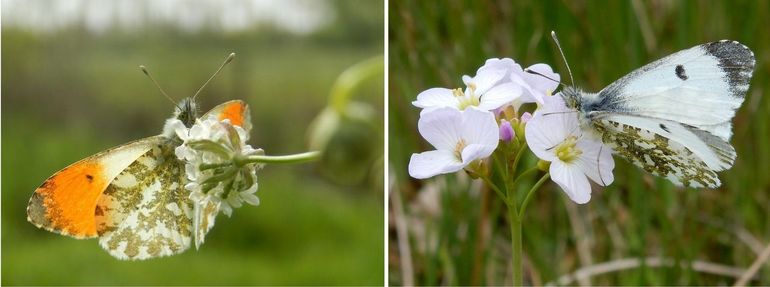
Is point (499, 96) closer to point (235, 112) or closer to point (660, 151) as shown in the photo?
point (660, 151)

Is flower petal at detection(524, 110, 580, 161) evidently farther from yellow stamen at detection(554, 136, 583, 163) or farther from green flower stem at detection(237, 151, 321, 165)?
green flower stem at detection(237, 151, 321, 165)

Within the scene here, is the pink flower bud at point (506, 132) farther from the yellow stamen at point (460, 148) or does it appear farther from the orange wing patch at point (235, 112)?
the orange wing patch at point (235, 112)

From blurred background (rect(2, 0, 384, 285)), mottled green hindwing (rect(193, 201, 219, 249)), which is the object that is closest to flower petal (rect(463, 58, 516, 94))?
mottled green hindwing (rect(193, 201, 219, 249))

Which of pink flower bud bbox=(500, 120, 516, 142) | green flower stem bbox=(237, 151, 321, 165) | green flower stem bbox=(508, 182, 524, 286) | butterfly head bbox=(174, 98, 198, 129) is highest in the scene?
butterfly head bbox=(174, 98, 198, 129)

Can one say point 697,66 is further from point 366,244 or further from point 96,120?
point 96,120

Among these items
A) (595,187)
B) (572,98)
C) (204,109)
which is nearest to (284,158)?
(572,98)

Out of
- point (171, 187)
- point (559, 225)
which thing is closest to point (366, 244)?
point (559, 225)
